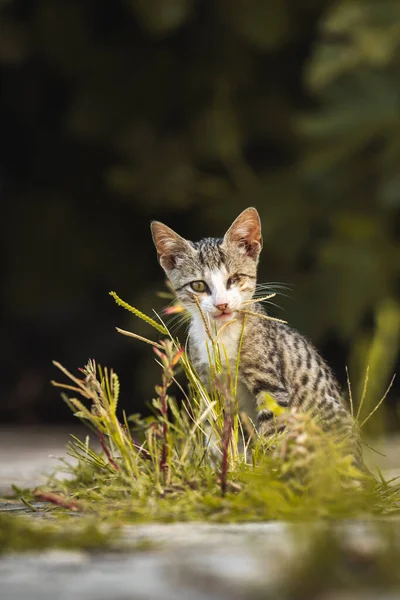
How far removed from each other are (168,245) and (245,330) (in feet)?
1.08

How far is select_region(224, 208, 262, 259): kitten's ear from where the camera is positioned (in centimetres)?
264

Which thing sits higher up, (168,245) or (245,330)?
(168,245)

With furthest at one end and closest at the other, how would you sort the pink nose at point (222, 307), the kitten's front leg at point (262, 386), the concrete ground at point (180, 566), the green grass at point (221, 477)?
the pink nose at point (222, 307), the kitten's front leg at point (262, 386), the green grass at point (221, 477), the concrete ground at point (180, 566)

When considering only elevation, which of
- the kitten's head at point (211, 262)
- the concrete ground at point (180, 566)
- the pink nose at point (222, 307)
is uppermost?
the kitten's head at point (211, 262)

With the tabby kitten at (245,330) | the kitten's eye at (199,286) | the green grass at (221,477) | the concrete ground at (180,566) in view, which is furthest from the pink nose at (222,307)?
the concrete ground at (180,566)

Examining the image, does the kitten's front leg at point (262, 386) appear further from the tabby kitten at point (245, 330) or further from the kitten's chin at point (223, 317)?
the kitten's chin at point (223, 317)

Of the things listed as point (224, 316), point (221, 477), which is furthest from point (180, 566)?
point (224, 316)

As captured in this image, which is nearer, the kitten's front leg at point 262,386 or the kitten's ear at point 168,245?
the kitten's front leg at point 262,386

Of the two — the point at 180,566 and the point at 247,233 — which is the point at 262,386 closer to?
the point at 247,233

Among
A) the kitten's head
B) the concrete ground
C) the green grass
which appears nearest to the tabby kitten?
the kitten's head

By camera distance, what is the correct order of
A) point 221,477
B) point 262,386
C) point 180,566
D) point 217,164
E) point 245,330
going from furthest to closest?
1. point 217,164
2. point 245,330
3. point 262,386
4. point 221,477
5. point 180,566

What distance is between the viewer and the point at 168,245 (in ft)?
8.97

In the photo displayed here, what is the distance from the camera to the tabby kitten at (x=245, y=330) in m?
2.53

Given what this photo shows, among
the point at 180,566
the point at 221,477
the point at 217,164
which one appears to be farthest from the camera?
the point at 217,164
